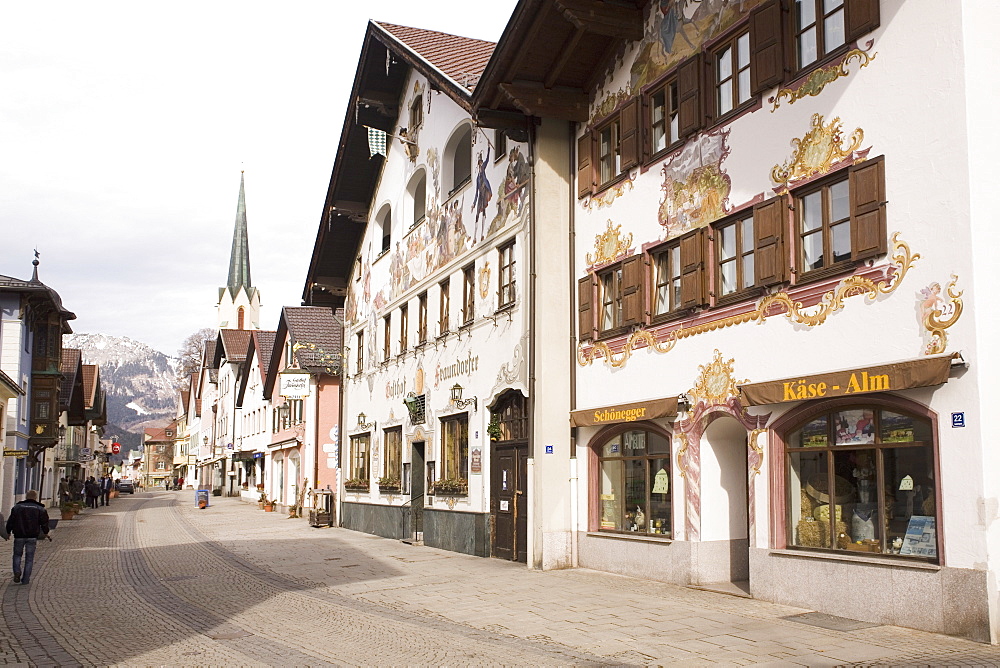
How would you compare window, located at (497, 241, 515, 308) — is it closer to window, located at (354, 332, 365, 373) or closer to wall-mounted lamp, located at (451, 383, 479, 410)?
wall-mounted lamp, located at (451, 383, 479, 410)

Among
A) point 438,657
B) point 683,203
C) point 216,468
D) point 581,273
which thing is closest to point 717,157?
point 683,203

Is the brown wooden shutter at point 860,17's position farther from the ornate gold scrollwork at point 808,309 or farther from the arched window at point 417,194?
the arched window at point 417,194

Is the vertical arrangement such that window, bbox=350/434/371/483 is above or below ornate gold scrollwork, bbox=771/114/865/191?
below

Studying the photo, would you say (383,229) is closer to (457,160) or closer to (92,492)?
(457,160)

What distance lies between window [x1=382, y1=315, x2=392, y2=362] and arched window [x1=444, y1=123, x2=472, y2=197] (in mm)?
5444

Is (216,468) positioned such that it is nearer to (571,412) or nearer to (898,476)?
(571,412)

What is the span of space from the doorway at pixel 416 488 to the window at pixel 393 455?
1.04 meters

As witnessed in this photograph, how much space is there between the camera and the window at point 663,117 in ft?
51.2

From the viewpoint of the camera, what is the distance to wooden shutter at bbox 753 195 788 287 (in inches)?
505

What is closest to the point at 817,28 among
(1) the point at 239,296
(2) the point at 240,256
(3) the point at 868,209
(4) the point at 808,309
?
(3) the point at 868,209

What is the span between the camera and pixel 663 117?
1584cm

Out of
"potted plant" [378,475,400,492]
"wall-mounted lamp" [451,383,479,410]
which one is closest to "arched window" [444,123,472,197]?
"wall-mounted lamp" [451,383,479,410]

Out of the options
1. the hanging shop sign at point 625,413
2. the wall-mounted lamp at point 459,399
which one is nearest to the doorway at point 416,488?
the wall-mounted lamp at point 459,399

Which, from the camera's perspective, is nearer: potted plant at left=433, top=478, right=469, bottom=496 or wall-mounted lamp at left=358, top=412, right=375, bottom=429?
potted plant at left=433, top=478, right=469, bottom=496
